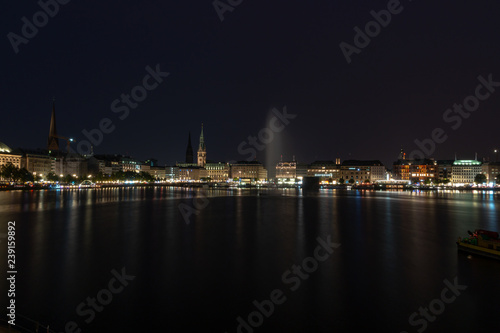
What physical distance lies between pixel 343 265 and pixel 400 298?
4.18 metres

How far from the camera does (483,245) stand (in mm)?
16734

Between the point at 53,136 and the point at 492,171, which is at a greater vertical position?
the point at 53,136

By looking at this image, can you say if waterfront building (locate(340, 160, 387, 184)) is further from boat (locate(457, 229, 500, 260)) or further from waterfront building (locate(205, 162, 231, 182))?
boat (locate(457, 229, 500, 260))

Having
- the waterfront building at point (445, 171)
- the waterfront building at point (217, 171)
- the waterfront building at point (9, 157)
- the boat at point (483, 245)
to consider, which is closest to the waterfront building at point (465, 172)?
the waterfront building at point (445, 171)

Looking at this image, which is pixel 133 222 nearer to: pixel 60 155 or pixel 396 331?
pixel 396 331

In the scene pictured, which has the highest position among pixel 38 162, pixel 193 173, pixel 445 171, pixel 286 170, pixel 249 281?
pixel 38 162

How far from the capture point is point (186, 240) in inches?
859

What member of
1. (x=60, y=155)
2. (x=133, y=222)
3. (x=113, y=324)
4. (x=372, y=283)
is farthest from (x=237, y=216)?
(x=60, y=155)

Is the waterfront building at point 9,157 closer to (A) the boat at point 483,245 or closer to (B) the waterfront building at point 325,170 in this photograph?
(B) the waterfront building at point 325,170

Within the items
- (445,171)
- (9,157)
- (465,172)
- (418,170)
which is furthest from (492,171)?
(9,157)

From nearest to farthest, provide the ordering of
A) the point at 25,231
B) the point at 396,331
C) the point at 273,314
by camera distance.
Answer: the point at 396,331 → the point at 273,314 → the point at 25,231

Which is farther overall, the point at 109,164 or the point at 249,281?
the point at 109,164

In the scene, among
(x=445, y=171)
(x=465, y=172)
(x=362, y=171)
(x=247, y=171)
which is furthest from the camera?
(x=247, y=171)

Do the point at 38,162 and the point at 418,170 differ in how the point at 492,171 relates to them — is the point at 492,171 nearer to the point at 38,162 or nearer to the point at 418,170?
the point at 418,170
